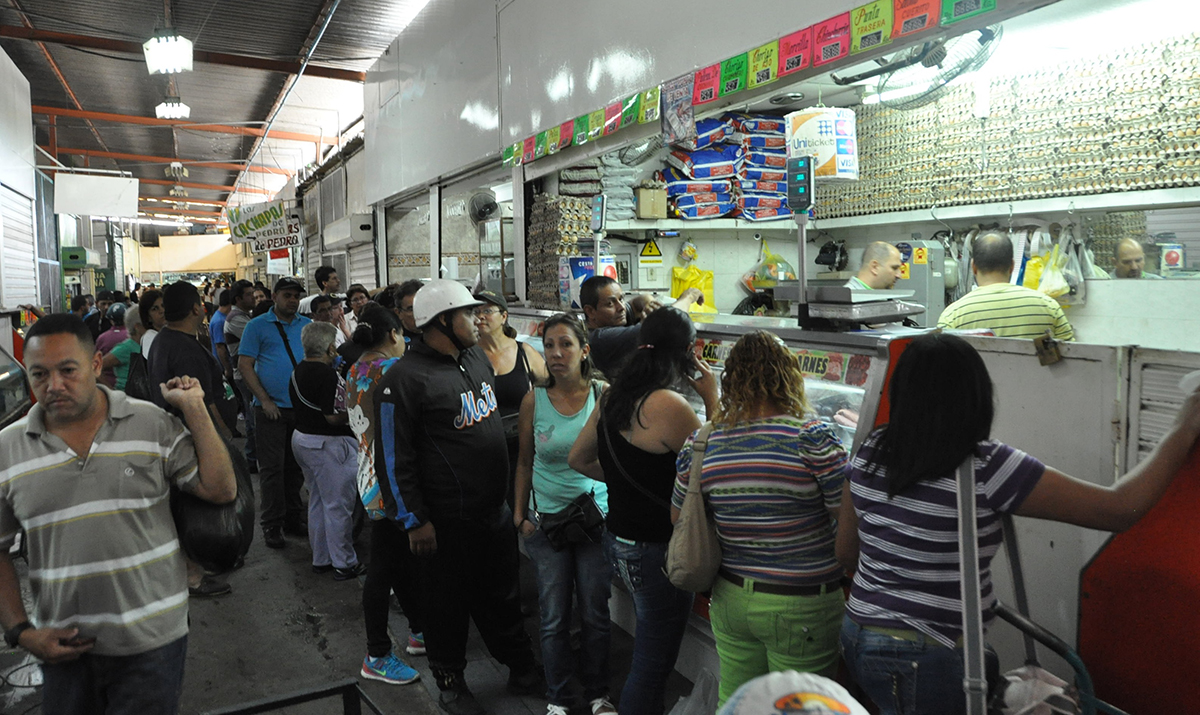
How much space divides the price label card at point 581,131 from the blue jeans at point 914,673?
4864 mm

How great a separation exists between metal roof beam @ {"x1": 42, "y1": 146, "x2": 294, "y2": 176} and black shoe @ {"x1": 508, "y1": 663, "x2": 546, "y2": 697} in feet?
75.9

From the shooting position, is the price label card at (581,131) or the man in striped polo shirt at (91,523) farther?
the price label card at (581,131)

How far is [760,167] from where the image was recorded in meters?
7.40

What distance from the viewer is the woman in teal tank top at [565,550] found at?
3.44 metres

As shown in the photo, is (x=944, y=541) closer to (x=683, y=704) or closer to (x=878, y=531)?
(x=878, y=531)

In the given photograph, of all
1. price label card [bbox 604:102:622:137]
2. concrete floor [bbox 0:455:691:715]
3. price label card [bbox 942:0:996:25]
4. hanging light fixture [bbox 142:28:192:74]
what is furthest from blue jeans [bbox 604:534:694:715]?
hanging light fixture [bbox 142:28:192:74]

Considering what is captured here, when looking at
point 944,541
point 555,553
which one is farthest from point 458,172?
point 944,541

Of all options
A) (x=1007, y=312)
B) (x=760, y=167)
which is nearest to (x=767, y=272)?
(x=760, y=167)

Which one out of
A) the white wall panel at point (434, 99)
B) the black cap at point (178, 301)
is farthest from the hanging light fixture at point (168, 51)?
the black cap at point (178, 301)

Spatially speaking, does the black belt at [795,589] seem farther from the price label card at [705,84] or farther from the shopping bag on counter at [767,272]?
the shopping bag on counter at [767,272]

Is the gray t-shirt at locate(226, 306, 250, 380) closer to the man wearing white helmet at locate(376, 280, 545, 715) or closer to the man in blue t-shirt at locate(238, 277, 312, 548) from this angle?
the man in blue t-shirt at locate(238, 277, 312, 548)

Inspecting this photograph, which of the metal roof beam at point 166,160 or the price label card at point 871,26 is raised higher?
the metal roof beam at point 166,160

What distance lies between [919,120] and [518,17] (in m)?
3.67

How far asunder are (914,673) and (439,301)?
7.63 ft
